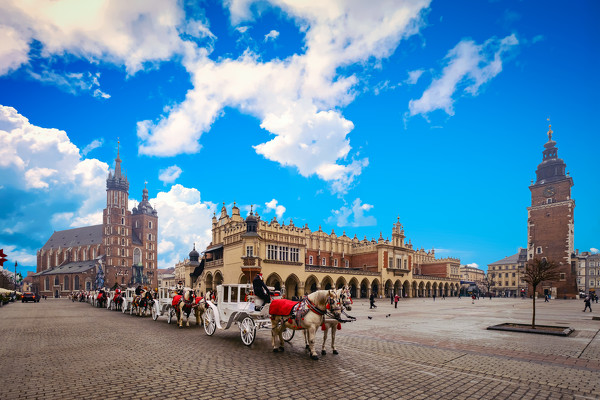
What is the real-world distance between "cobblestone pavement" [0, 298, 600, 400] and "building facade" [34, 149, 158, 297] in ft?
278

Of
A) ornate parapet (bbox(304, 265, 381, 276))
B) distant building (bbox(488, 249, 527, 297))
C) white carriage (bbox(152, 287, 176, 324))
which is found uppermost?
white carriage (bbox(152, 287, 176, 324))

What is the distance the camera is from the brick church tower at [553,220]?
57.5 metres

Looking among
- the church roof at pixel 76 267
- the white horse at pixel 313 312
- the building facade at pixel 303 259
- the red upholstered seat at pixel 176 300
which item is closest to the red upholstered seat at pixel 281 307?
the white horse at pixel 313 312

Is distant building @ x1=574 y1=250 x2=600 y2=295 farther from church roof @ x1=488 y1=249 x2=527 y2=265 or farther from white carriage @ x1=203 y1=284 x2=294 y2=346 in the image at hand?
white carriage @ x1=203 y1=284 x2=294 y2=346

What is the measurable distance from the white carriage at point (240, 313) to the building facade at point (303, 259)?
73.6ft

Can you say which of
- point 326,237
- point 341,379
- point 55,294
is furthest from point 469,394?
point 55,294

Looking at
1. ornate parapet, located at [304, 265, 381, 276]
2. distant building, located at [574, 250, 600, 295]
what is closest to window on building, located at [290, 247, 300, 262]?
ornate parapet, located at [304, 265, 381, 276]

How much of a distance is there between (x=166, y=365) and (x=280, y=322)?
131 inches

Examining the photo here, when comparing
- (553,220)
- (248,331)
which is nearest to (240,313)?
(248,331)

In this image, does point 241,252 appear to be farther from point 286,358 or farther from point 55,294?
point 55,294

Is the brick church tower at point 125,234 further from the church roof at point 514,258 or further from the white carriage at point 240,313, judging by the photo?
the church roof at point 514,258

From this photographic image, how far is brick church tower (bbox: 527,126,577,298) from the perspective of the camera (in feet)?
189

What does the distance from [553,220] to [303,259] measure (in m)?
46.9

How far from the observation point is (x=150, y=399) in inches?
232
